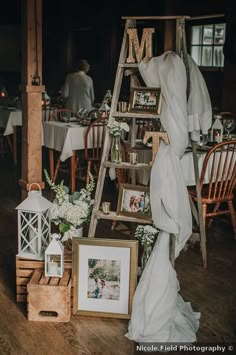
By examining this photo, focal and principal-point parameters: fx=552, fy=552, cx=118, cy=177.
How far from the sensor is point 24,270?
3363mm

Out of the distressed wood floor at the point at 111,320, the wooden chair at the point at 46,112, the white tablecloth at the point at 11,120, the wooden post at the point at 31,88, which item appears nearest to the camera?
the distressed wood floor at the point at 111,320

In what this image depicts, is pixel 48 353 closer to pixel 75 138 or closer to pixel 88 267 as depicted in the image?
pixel 88 267

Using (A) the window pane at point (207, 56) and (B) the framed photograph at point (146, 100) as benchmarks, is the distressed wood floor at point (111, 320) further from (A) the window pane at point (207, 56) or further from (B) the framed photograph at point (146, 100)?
(A) the window pane at point (207, 56)

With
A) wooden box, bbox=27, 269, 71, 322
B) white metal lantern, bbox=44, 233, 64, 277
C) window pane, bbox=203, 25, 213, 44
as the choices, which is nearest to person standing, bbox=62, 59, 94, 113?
window pane, bbox=203, 25, 213, 44

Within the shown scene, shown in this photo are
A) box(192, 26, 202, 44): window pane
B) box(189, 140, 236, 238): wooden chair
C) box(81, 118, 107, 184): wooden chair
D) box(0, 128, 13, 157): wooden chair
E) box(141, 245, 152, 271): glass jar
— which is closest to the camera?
box(141, 245, 152, 271): glass jar

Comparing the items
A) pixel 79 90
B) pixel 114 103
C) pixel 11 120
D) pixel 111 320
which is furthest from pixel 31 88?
pixel 79 90

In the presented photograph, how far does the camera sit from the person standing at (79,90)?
7793 millimetres

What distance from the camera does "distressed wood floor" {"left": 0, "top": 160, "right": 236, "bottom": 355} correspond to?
2.90 m

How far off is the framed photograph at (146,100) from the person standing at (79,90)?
4.48 m

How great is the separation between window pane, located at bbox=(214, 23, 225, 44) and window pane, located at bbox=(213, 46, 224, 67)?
0.10 metres

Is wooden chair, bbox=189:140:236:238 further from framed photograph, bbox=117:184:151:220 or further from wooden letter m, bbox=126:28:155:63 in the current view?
wooden letter m, bbox=126:28:155:63

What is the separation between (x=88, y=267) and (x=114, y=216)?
1.20 feet

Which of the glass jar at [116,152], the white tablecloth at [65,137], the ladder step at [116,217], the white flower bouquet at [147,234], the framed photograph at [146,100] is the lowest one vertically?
the white flower bouquet at [147,234]

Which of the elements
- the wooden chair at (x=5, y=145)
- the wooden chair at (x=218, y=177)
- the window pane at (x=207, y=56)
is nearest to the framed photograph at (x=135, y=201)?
the wooden chair at (x=218, y=177)
